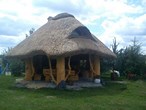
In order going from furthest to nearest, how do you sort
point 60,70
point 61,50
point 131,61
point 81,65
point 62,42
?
point 131,61
point 81,65
point 62,42
point 60,70
point 61,50

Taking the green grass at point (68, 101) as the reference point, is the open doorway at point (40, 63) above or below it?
above

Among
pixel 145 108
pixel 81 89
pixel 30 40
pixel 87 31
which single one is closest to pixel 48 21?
pixel 30 40

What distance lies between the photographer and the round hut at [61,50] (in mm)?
21188

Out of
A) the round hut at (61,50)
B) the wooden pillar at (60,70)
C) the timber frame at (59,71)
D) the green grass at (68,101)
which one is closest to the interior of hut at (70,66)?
the round hut at (61,50)

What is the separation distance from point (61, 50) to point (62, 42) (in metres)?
1.12

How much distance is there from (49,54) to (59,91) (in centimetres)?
266

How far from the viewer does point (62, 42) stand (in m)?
21.7

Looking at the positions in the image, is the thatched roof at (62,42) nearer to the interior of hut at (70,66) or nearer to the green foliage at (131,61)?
the interior of hut at (70,66)

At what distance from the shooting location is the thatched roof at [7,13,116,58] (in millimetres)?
20984

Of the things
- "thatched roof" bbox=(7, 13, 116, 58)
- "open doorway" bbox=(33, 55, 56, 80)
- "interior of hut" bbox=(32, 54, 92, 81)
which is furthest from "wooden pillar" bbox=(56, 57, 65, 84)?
"open doorway" bbox=(33, 55, 56, 80)

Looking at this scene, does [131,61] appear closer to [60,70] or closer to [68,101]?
[60,70]

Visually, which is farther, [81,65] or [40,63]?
[81,65]

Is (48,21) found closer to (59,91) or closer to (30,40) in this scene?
(30,40)

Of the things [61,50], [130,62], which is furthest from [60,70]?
[130,62]
